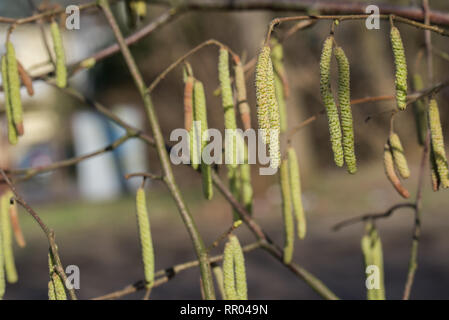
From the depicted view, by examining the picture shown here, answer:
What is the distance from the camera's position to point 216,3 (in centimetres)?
185

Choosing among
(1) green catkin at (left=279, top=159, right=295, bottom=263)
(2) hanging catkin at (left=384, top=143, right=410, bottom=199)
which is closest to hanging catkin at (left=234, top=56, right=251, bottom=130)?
(1) green catkin at (left=279, top=159, right=295, bottom=263)

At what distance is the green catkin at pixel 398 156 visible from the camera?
1.39m

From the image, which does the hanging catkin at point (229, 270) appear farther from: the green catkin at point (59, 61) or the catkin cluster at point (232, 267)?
the green catkin at point (59, 61)

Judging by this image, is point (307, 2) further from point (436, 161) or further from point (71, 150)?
point (71, 150)

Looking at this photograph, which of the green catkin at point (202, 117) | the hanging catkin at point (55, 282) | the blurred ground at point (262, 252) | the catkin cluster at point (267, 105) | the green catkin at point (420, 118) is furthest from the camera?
the blurred ground at point (262, 252)

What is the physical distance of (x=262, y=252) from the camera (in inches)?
323

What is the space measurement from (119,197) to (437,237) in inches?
315

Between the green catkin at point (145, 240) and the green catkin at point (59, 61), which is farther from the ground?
the green catkin at point (59, 61)

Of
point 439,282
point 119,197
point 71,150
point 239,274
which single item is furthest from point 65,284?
point 71,150

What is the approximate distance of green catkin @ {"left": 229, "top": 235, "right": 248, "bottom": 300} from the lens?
1295 mm

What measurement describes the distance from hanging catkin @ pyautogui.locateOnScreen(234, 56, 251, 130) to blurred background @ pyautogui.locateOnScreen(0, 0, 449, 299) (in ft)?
13.4

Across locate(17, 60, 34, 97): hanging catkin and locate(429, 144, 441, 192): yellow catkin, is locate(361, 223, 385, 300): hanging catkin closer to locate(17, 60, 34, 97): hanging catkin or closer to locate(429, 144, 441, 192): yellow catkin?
locate(429, 144, 441, 192): yellow catkin

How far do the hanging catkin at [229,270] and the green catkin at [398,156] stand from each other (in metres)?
0.40

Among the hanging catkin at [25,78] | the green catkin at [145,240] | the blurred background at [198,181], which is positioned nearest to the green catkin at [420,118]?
the green catkin at [145,240]
